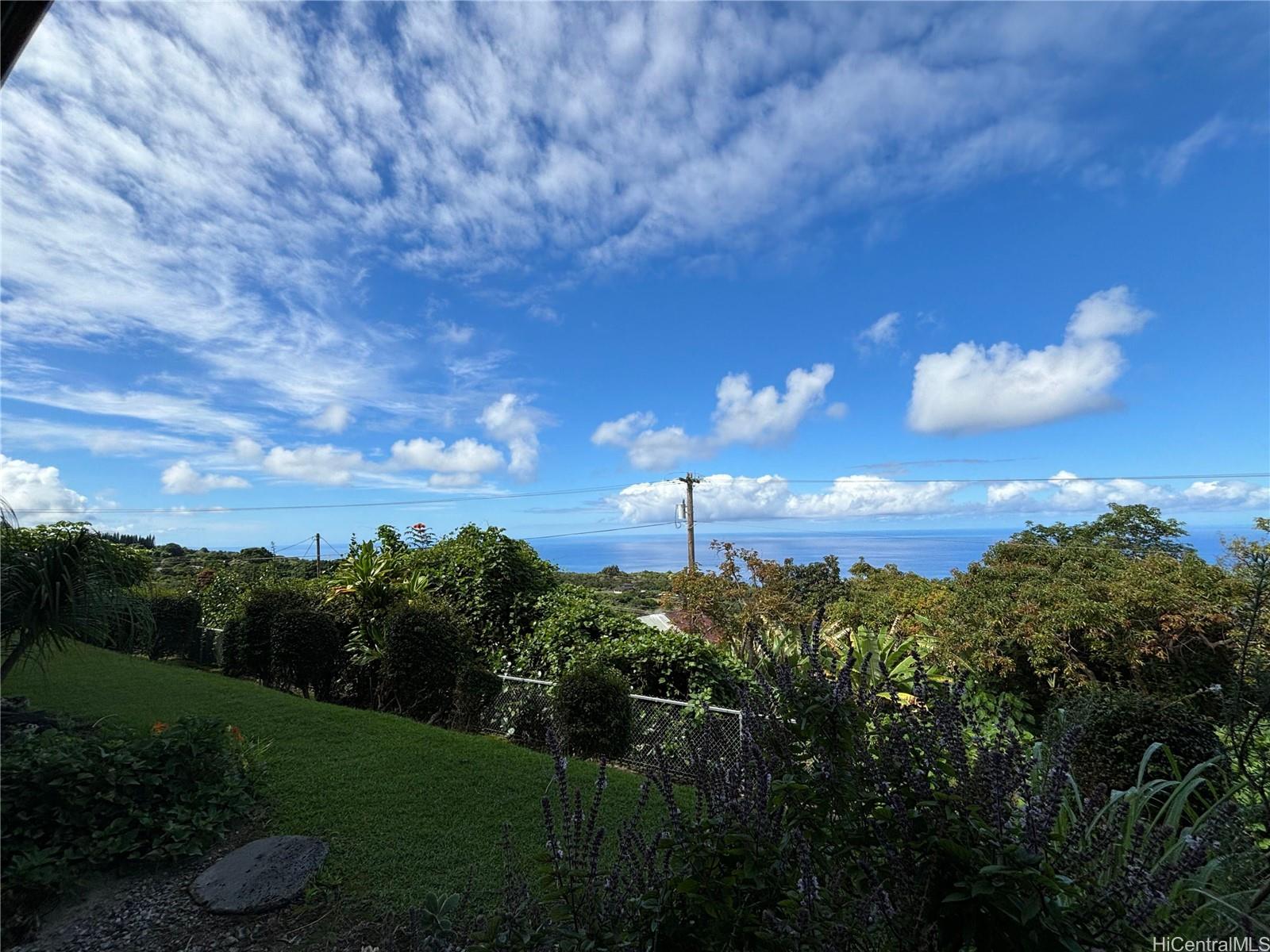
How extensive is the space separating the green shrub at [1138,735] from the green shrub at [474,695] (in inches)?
222

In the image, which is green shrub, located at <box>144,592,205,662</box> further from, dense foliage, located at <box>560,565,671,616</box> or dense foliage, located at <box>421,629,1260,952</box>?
dense foliage, located at <box>421,629,1260,952</box>

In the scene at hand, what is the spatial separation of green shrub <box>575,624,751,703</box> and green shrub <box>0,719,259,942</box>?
372cm

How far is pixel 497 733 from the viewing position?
284 inches

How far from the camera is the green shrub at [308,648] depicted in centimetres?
856

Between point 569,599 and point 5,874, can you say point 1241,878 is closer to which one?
point 5,874

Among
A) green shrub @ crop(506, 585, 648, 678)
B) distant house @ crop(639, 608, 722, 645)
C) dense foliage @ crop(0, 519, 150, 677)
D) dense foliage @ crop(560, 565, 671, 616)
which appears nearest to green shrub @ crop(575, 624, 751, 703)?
green shrub @ crop(506, 585, 648, 678)

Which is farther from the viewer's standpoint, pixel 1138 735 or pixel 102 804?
pixel 1138 735

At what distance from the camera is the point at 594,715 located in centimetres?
615

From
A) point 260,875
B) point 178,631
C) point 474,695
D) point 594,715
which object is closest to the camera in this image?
point 260,875

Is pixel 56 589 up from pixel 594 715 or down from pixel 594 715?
up

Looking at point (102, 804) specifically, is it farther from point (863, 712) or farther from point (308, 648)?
point (308, 648)

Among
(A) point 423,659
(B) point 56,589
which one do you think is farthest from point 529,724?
(B) point 56,589

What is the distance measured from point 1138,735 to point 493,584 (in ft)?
25.0

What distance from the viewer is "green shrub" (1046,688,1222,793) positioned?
4.32 meters
